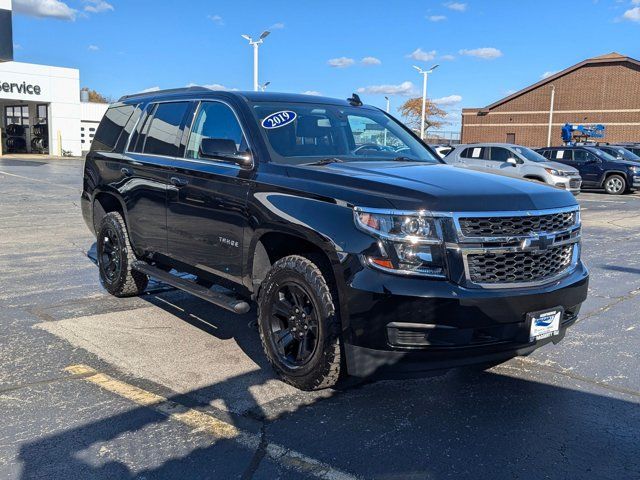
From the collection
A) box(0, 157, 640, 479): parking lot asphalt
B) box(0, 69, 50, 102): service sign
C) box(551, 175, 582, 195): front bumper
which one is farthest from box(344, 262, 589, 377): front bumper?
box(0, 69, 50, 102): service sign

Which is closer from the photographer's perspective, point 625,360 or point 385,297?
point 385,297

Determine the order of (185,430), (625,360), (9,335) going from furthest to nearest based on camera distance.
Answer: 1. (9,335)
2. (625,360)
3. (185,430)

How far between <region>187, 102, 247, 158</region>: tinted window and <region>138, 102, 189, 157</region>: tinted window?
0.73 ft

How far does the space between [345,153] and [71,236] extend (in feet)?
22.8

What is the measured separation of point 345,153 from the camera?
15.3 feet

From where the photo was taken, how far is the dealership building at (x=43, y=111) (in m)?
39.6

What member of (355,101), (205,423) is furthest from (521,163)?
(205,423)

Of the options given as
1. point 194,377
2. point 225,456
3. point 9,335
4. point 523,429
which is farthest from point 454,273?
point 9,335

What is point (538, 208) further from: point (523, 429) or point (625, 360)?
point (625, 360)

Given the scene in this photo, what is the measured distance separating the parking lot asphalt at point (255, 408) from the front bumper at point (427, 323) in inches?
16.8

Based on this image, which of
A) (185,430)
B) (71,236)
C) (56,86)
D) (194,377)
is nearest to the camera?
(185,430)

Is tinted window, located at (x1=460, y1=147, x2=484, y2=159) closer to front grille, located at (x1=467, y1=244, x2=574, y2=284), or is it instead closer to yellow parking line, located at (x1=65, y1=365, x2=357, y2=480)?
front grille, located at (x1=467, y1=244, x2=574, y2=284)

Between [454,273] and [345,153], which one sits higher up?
[345,153]

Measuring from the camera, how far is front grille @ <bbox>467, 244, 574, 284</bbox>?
3297 mm
